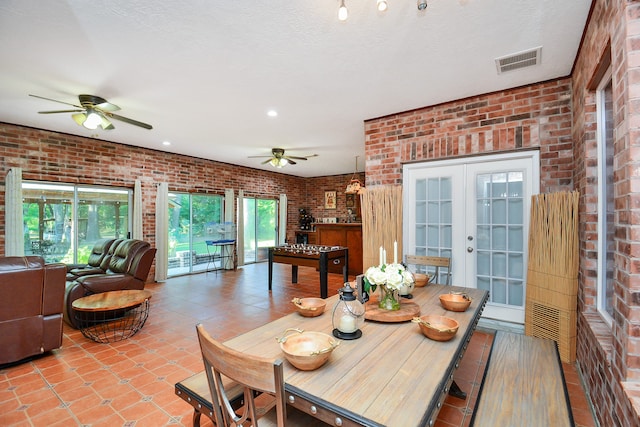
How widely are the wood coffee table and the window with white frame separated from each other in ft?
14.3

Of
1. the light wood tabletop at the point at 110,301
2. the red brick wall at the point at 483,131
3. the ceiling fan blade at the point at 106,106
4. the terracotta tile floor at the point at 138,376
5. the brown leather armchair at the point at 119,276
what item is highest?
the ceiling fan blade at the point at 106,106

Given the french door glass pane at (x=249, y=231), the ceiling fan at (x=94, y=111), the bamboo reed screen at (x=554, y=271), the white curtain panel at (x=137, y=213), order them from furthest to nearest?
the french door glass pane at (x=249, y=231) < the white curtain panel at (x=137, y=213) < the ceiling fan at (x=94, y=111) < the bamboo reed screen at (x=554, y=271)

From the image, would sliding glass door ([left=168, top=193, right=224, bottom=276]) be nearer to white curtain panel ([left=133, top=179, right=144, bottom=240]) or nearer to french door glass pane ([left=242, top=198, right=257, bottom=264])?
white curtain panel ([left=133, top=179, right=144, bottom=240])

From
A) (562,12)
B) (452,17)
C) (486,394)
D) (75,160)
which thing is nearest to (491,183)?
(562,12)

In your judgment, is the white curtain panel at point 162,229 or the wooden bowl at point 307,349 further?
the white curtain panel at point 162,229

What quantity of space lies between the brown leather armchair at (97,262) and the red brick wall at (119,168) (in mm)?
931

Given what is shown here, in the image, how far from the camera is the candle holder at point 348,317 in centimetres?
155

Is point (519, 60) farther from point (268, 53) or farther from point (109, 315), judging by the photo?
point (109, 315)

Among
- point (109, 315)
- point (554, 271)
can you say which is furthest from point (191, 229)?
point (554, 271)

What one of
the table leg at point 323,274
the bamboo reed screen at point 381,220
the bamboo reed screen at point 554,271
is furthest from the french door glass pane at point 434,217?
the table leg at point 323,274

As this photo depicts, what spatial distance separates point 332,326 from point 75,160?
5.81m

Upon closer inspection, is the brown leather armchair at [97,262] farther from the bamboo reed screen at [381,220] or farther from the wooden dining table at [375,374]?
the wooden dining table at [375,374]

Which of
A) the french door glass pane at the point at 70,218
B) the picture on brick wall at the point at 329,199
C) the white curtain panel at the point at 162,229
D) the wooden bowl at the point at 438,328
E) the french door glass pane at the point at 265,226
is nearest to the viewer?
the wooden bowl at the point at 438,328

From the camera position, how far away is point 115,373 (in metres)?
2.56
